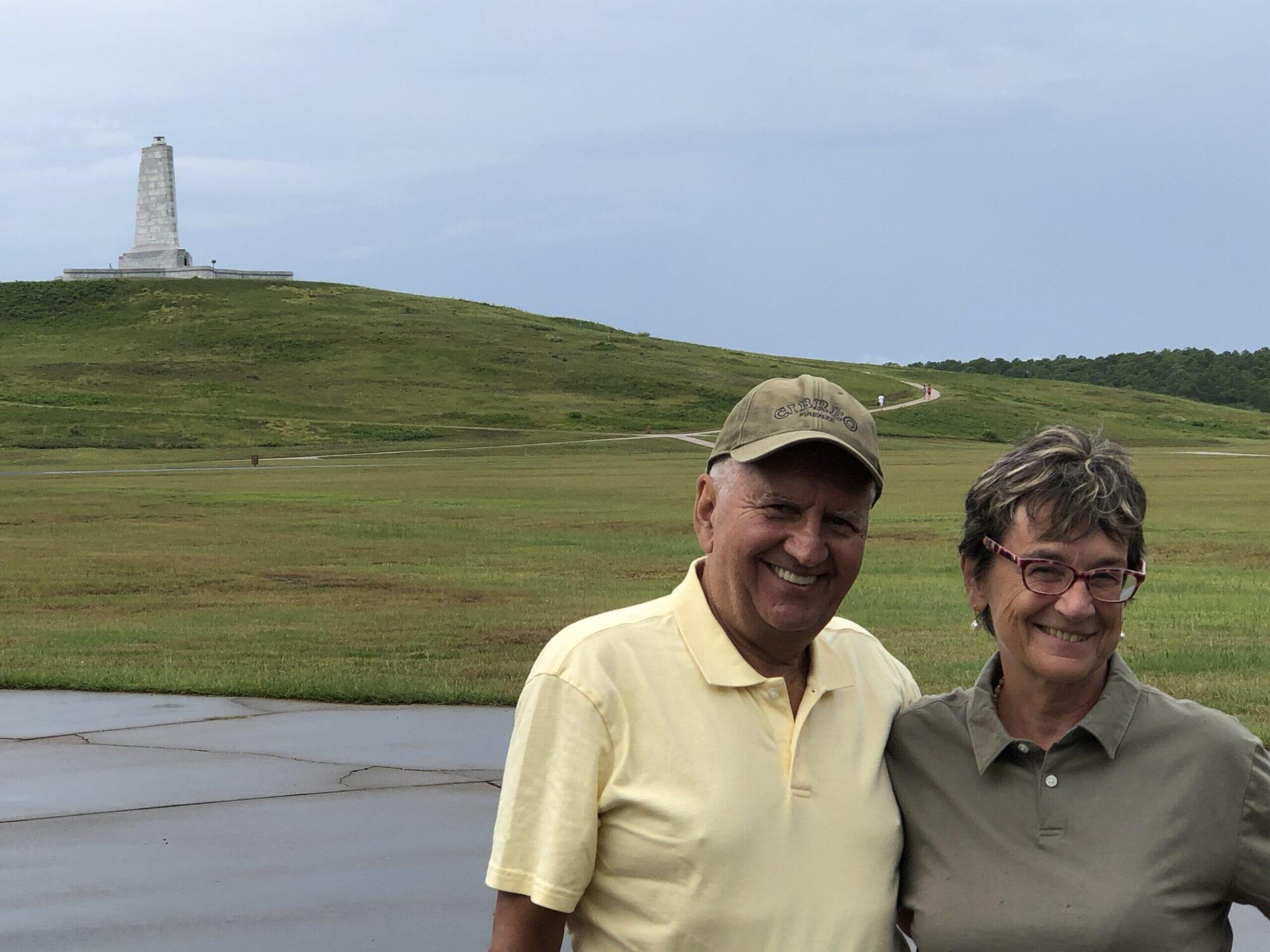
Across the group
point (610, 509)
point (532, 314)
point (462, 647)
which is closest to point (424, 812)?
point (462, 647)

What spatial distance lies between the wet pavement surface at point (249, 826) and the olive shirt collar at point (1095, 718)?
301 centimetres

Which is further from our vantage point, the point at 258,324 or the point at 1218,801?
the point at 258,324

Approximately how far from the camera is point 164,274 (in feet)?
407

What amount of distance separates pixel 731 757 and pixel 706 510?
1.88 feet

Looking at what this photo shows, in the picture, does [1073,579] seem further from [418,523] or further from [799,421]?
[418,523]

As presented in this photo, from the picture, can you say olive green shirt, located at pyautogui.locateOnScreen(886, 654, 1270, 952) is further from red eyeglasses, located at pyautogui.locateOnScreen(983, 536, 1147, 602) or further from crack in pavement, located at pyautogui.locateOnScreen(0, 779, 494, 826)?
crack in pavement, located at pyautogui.locateOnScreen(0, 779, 494, 826)

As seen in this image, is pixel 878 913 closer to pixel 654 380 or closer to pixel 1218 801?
pixel 1218 801

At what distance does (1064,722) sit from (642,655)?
85cm

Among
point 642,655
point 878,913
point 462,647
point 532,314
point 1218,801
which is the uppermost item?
point 532,314

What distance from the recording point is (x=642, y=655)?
8.96 ft

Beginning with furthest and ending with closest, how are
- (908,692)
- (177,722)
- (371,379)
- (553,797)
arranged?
(371,379), (177,722), (908,692), (553,797)

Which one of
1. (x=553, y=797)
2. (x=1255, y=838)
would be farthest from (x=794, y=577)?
(x=1255, y=838)

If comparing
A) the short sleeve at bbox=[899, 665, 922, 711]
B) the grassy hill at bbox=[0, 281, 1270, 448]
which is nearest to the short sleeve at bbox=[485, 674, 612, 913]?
the short sleeve at bbox=[899, 665, 922, 711]

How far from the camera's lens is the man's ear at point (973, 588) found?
3076mm
